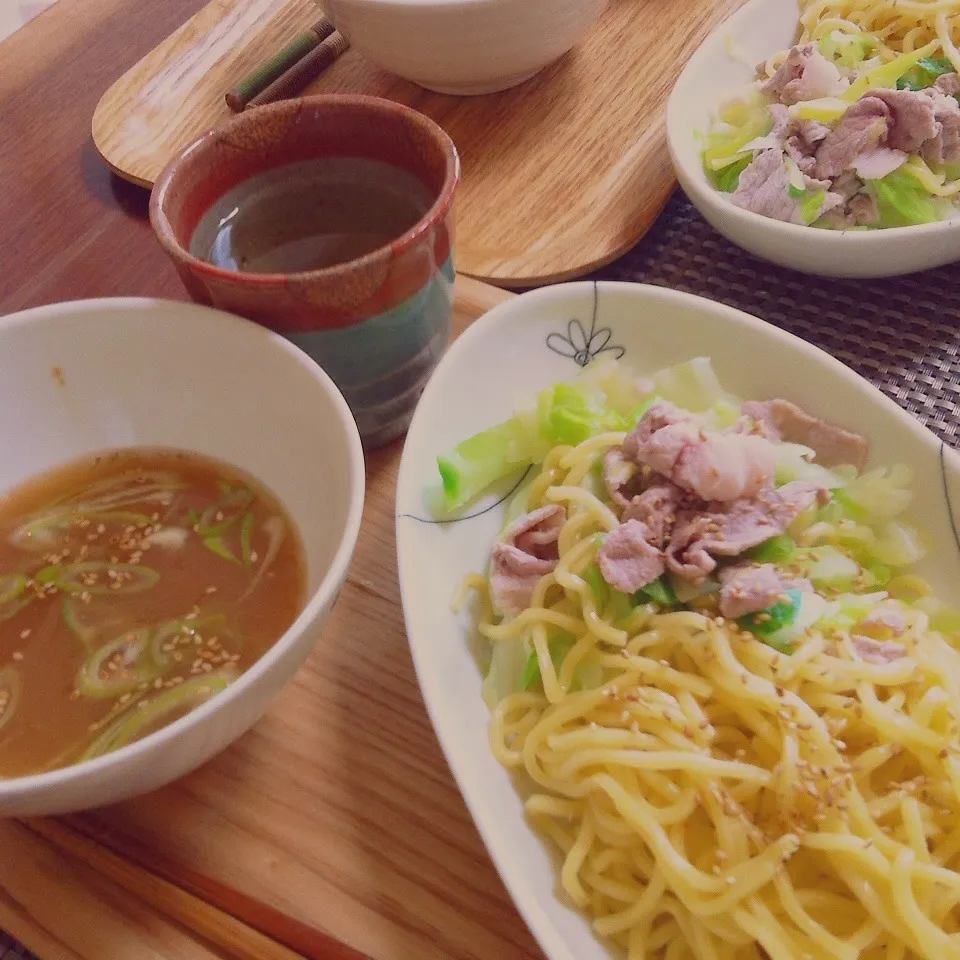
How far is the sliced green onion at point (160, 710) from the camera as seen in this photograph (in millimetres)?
810

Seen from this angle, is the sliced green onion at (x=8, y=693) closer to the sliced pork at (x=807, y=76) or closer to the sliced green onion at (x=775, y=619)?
the sliced green onion at (x=775, y=619)

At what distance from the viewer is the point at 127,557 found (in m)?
0.95

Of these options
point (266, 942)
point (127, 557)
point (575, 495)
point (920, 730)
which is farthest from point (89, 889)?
point (920, 730)

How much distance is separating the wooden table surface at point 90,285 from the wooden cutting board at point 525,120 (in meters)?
0.09

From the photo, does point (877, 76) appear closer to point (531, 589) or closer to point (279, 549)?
point (531, 589)

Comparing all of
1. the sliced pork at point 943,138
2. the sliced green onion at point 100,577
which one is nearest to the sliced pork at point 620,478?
the sliced green onion at point 100,577

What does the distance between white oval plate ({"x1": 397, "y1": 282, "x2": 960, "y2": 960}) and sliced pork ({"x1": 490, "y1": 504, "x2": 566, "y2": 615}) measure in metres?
0.05

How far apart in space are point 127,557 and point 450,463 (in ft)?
1.19

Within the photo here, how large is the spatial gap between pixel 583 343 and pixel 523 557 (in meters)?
0.33

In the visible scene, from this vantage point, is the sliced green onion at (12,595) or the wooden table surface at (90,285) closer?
the wooden table surface at (90,285)

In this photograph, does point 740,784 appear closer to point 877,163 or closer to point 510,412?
point 510,412

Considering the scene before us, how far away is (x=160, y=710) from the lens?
830 millimetres

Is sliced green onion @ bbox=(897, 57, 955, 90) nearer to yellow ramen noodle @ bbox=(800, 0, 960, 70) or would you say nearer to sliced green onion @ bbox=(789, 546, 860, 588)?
yellow ramen noodle @ bbox=(800, 0, 960, 70)

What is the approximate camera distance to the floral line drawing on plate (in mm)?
1134
